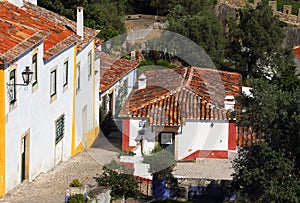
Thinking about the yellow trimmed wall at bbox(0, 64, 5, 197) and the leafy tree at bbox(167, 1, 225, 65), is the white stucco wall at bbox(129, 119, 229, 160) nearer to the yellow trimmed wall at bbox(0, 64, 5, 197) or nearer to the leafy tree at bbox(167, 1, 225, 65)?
the yellow trimmed wall at bbox(0, 64, 5, 197)

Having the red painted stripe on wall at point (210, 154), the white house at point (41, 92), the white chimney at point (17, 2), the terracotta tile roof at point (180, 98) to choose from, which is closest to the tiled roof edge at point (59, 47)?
the white house at point (41, 92)

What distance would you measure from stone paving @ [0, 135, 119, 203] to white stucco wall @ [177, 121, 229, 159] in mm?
2521

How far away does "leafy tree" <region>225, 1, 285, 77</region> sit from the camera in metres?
43.8

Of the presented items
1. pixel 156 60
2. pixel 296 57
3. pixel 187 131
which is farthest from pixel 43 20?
pixel 296 57

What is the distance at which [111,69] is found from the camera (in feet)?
108

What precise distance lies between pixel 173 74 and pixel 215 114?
6.89 metres

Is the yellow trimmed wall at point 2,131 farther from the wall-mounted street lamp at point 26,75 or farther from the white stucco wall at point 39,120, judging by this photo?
the wall-mounted street lamp at point 26,75

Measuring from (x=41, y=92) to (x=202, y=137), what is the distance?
764 centimetres

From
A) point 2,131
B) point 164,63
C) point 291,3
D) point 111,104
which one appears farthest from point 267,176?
point 291,3

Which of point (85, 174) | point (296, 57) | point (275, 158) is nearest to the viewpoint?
point (275, 158)

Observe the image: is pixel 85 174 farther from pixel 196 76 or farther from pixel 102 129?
pixel 196 76

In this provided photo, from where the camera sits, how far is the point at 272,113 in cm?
1797

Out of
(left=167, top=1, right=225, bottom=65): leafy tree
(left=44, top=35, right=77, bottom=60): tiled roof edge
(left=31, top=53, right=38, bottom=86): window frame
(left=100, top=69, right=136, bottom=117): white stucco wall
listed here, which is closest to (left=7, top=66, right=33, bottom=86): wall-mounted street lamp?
(left=31, top=53, right=38, bottom=86): window frame

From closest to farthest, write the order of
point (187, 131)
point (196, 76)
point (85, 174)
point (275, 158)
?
point (275, 158), point (85, 174), point (187, 131), point (196, 76)
